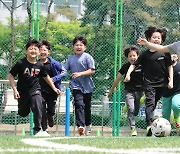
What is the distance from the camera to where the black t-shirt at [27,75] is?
6.82 meters

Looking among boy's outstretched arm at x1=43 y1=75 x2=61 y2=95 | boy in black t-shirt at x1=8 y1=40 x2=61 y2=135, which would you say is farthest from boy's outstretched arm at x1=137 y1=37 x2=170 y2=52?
boy's outstretched arm at x1=43 y1=75 x2=61 y2=95

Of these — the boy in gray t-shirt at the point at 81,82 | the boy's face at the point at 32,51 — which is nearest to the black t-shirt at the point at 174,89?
the boy in gray t-shirt at the point at 81,82

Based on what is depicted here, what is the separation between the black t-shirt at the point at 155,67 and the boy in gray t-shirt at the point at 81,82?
3.11ft

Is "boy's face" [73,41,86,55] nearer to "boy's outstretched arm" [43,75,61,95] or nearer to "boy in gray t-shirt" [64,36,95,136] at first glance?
"boy in gray t-shirt" [64,36,95,136]

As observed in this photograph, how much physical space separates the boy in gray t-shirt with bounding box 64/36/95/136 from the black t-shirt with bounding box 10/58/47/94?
0.99 meters

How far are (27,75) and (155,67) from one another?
172 centimetres

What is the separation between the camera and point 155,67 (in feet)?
23.7

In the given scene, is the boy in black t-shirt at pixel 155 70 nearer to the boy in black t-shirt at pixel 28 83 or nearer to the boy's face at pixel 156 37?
the boy's face at pixel 156 37

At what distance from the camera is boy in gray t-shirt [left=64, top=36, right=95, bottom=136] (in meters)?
7.80

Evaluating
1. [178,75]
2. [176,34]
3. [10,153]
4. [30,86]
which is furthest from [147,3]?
[10,153]

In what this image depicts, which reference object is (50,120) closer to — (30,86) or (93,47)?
(30,86)

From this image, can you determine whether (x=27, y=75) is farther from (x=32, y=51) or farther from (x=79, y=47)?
(x=79, y=47)

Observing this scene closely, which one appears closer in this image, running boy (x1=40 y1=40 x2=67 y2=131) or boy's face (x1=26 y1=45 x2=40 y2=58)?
boy's face (x1=26 y1=45 x2=40 y2=58)

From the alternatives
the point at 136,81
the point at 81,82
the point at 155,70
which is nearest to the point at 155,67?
the point at 155,70
